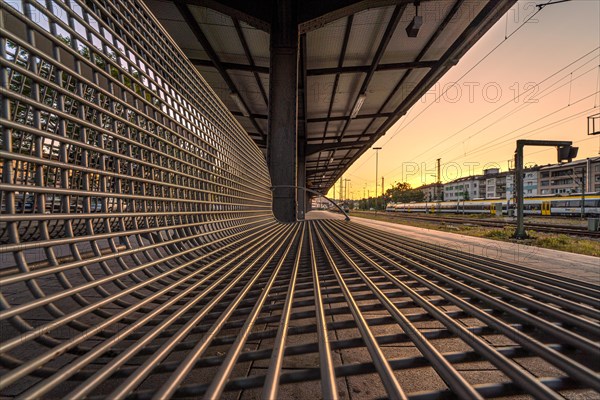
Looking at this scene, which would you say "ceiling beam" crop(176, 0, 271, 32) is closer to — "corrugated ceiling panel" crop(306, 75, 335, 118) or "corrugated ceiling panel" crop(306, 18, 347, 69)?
"corrugated ceiling panel" crop(306, 18, 347, 69)

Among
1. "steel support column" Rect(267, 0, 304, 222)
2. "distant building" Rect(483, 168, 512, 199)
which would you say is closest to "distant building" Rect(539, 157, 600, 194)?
"distant building" Rect(483, 168, 512, 199)

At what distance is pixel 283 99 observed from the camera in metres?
6.75

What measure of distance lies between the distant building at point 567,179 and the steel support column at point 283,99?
6245 centimetres

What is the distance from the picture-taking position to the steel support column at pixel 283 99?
632 cm

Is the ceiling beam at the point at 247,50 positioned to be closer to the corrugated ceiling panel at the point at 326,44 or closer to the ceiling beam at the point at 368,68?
the corrugated ceiling panel at the point at 326,44

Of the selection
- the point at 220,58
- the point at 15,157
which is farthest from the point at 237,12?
the point at 15,157

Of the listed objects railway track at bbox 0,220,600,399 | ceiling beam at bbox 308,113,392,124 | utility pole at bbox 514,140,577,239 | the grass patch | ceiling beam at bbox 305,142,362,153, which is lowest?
the grass patch

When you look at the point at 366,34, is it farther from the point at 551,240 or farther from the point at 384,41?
the point at 551,240

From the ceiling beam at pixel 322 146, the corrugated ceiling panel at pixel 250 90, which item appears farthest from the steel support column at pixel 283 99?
the ceiling beam at pixel 322 146

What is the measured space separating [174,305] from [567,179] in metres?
81.7

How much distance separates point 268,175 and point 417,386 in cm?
596

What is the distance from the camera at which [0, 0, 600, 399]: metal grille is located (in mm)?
769

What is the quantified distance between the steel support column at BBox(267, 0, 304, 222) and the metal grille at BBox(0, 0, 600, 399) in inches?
178

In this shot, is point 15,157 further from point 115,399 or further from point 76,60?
point 115,399
